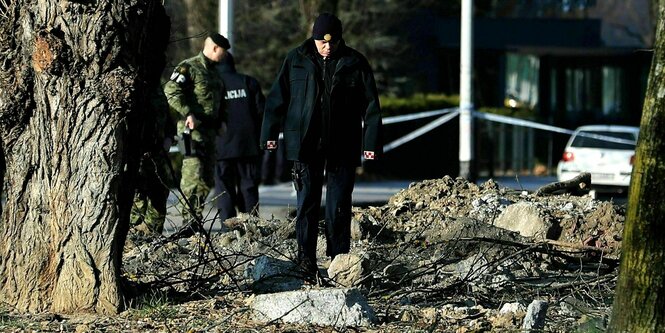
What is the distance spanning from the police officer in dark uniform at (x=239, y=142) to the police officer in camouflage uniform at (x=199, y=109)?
74 centimetres

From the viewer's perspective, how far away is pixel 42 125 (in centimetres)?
673

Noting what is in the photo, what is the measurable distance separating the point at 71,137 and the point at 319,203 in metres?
2.32

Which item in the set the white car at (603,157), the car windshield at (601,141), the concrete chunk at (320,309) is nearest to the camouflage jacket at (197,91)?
the concrete chunk at (320,309)

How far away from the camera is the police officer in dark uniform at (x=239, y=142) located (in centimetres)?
1284

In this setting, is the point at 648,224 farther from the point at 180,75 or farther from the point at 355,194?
the point at 355,194

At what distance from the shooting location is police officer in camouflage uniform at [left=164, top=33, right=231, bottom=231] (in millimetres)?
11625

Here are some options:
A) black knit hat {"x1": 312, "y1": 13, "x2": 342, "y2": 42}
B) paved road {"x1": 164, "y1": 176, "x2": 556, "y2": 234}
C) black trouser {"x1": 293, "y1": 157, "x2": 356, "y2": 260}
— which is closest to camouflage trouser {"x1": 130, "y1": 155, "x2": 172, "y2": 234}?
black trouser {"x1": 293, "y1": 157, "x2": 356, "y2": 260}

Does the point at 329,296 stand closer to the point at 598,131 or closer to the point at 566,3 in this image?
the point at 598,131

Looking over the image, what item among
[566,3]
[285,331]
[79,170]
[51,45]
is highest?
[566,3]

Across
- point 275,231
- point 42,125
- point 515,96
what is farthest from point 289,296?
point 515,96

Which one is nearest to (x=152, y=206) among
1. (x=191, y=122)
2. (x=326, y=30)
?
(x=191, y=122)

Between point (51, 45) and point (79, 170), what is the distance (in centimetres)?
61

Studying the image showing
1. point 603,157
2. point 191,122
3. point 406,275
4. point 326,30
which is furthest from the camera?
point 603,157

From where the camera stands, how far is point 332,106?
8.45m
